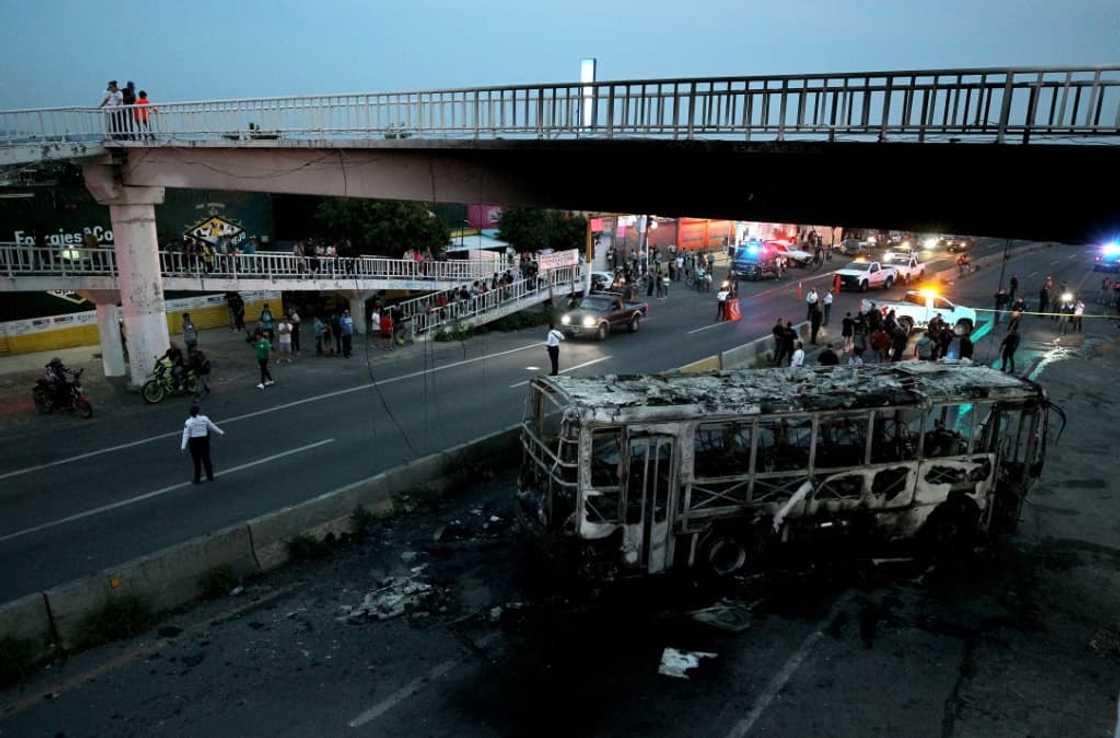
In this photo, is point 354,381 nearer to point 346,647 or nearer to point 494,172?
point 494,172

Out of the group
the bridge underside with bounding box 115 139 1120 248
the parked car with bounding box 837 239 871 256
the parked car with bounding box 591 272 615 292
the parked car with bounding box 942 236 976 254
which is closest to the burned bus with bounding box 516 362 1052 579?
the bridge underside with bounding box 115 139 1120 248

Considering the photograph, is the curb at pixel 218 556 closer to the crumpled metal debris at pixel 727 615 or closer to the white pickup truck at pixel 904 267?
the crumpled metal debris at pixel 727 615

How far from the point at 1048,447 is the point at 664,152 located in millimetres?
10475

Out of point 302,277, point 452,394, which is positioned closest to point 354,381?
point 452,394

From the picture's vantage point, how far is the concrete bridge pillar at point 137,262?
839 inches

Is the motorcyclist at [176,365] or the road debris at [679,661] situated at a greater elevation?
the motorcyclist at [176,365]

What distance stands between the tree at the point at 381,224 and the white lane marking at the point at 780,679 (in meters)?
25.1

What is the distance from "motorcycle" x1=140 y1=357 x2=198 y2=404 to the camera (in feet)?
66.1

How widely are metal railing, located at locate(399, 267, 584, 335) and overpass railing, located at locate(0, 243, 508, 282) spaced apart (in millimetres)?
1352

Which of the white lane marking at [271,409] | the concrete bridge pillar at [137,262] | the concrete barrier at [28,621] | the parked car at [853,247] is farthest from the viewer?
the parked car at [853,247]

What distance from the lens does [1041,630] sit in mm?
9945

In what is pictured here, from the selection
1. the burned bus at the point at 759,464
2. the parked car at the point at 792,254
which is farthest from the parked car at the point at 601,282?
the burned bus at the point at 759,464

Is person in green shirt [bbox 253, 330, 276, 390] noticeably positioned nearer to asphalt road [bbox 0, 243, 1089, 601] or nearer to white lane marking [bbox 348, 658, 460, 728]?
asphalt road [bbox 0, 243, 1089, 601]

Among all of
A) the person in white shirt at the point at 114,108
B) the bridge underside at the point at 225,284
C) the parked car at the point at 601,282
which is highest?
the person in white shirt at the point at 114,108
